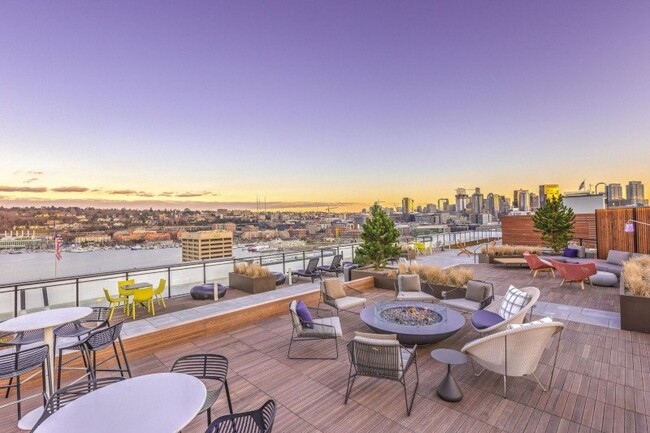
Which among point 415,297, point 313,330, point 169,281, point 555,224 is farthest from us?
point 555,224

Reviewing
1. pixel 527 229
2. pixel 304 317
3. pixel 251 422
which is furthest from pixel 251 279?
pixel 527 229

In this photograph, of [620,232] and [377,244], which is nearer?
[377,244]

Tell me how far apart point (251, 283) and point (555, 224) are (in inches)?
475

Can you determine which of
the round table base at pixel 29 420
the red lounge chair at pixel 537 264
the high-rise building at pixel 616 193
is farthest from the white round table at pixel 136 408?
the high-rise building at pixel 616 193

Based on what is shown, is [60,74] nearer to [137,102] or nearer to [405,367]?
[137,102]

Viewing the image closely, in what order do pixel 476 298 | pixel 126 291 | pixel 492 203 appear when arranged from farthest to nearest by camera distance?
1. pixel 492 203
2. pixel 126 291
3. pixel 476 298

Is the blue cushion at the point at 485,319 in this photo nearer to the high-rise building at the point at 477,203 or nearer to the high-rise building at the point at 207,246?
the high-rise building at the point at 207,246

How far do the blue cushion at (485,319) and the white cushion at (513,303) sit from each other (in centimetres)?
13

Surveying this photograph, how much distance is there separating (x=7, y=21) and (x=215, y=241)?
7500 millimetres

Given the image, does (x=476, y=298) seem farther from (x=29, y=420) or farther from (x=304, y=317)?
(x=29, y=420)

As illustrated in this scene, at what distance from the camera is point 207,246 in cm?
994

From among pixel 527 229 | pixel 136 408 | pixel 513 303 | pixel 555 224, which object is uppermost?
pixel 555 224

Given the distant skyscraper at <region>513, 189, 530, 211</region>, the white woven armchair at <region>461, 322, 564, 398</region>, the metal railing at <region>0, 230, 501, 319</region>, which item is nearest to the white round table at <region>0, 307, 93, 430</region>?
the metal railing at <region>0, 230, 501, 319</region>

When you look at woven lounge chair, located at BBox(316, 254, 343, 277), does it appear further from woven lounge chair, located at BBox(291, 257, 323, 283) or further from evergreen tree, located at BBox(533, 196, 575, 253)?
evergreen tree, located at BBox(533, 196, 575, 253)
